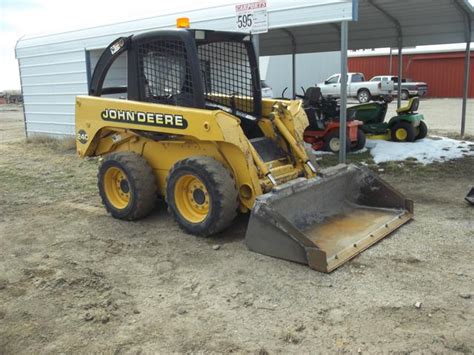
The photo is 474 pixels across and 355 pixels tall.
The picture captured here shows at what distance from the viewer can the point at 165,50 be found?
5547 millimetres

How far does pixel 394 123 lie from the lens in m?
11.2

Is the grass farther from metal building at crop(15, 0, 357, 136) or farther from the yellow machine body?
the yellow machine body

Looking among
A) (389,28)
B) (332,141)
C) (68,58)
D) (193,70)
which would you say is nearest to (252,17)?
(332,141)

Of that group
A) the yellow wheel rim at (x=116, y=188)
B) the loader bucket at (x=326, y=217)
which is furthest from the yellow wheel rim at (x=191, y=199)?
the yellow wheel rim at (x=116, y=188)

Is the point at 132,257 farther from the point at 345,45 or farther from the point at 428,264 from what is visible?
the point at 345,45

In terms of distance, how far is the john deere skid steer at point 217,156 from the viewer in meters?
4.90

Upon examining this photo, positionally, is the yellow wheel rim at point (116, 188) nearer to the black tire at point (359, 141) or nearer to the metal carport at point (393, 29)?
the black tire at point (359, 141)

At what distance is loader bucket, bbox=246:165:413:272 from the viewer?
14.5 ft

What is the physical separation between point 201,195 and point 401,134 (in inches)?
284

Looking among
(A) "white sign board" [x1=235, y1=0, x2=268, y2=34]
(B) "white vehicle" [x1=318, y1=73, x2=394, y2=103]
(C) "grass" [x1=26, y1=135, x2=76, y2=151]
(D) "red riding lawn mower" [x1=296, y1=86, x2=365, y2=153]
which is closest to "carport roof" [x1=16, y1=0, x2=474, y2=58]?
(A) "white sign board" [x1=235, y1=0, x2=268, y2=34]

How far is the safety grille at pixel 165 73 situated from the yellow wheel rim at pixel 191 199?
0.85 m

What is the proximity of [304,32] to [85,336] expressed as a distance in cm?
1062

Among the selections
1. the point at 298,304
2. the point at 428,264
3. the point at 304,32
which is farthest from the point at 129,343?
the point at 304,32

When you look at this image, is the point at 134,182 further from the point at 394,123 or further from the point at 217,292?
the point at 394,123
